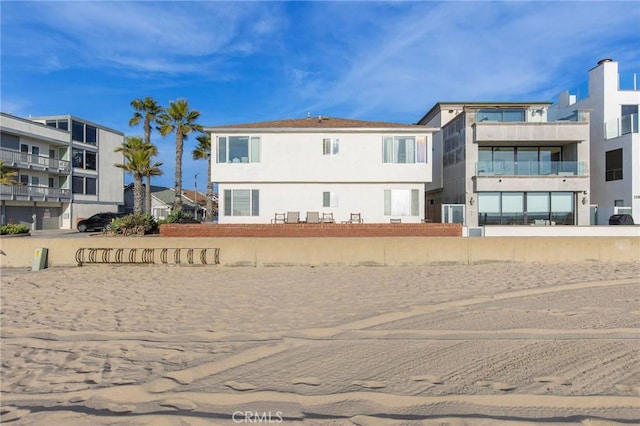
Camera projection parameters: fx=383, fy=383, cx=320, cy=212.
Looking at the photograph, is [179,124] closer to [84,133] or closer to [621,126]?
[84,133]

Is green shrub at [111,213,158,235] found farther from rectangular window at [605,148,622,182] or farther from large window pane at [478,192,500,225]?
rectangular window at [605,148,622,182]

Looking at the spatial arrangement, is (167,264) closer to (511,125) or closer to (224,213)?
(224,213)

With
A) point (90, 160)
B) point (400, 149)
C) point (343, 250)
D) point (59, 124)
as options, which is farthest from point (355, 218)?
point (59, 124)

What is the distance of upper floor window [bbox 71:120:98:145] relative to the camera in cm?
4497

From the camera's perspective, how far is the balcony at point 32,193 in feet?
116

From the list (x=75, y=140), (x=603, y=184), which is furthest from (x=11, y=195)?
(x=603, y=184)

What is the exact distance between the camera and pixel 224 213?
81.3 ft

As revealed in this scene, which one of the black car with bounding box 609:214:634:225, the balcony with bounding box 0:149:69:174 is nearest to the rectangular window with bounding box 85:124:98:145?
the balcony with bounding box 0:149:69:174

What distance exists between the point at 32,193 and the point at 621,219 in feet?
162

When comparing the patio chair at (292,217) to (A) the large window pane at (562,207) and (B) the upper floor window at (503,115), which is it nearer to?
(B) the upper floor window at (503,115)

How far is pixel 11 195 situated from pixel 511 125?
4297 centimetres

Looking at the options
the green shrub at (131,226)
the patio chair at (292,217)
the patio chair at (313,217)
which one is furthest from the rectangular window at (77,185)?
the patio chair at (313,217)

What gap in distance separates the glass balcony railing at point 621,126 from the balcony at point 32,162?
2036 inches

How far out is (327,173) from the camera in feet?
80.8
